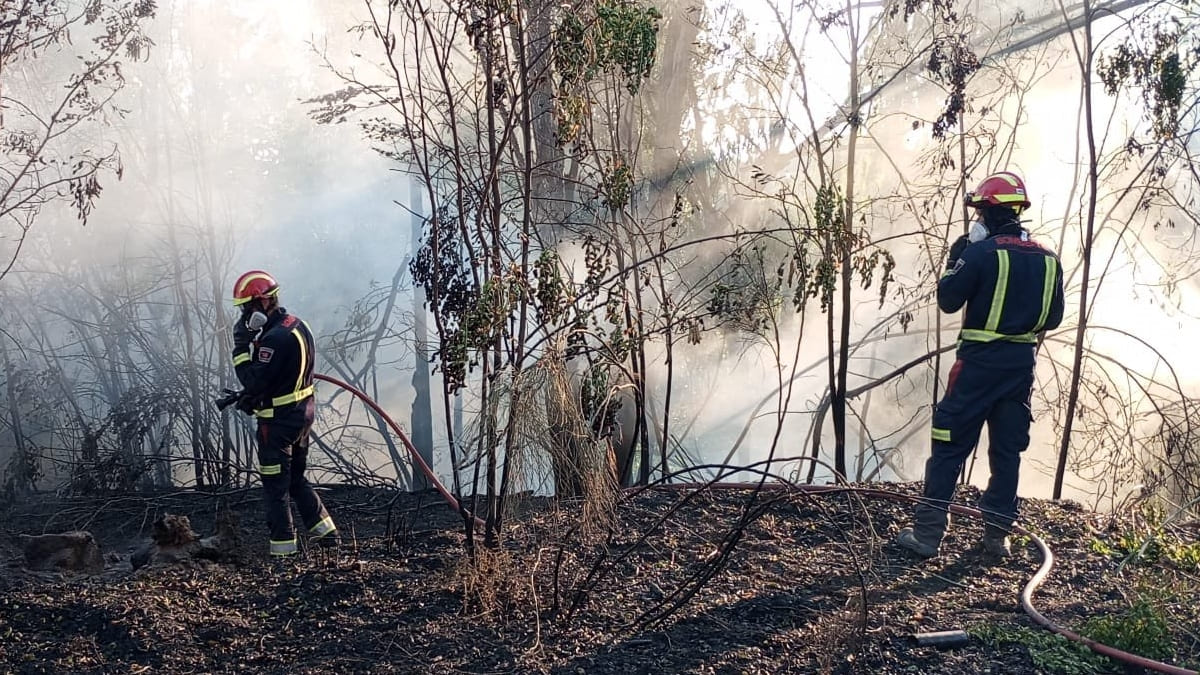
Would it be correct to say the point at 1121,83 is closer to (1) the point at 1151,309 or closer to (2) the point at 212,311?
(1) the point at 1151,309

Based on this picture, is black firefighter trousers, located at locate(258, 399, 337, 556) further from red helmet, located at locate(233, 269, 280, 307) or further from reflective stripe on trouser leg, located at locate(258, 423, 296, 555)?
red helmet, located at locate(233, 269, 280, 307)

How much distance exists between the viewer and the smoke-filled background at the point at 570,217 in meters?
4.25

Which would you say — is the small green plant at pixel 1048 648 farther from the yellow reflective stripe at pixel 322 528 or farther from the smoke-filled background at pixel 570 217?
the yellow reflective stripe at pixel 322 528

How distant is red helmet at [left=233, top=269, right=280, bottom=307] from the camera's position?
566 centimetres

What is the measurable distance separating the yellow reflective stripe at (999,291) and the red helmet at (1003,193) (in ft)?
0.93

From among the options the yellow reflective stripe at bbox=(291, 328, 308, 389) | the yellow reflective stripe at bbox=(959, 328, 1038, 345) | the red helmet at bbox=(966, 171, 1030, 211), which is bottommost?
the yellow reflective stripe at bbox=(959, 328, 1038, 345)

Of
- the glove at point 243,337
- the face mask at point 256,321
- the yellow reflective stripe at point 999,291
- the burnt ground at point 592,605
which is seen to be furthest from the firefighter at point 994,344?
the glove at point 243,337

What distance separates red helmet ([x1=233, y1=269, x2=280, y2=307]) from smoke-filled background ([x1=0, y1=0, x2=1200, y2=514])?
0.94m

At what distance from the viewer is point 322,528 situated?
230 inches

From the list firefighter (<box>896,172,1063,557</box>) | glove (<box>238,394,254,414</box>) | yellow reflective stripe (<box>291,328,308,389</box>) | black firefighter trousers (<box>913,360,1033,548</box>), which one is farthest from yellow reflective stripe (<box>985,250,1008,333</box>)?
glove (<box>238,394,254,414</box>)

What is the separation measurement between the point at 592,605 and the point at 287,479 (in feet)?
8.26

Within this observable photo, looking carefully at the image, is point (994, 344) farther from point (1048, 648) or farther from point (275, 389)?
point (275, 389)

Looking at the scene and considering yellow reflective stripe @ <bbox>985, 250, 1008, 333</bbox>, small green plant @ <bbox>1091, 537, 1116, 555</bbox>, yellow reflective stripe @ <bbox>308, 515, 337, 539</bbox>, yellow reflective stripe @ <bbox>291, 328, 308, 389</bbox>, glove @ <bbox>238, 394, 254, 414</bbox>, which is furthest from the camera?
yellow reflective stripe @ <bbox>308, 515, 337, 539</bbox>

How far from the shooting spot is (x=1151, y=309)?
10.7m
